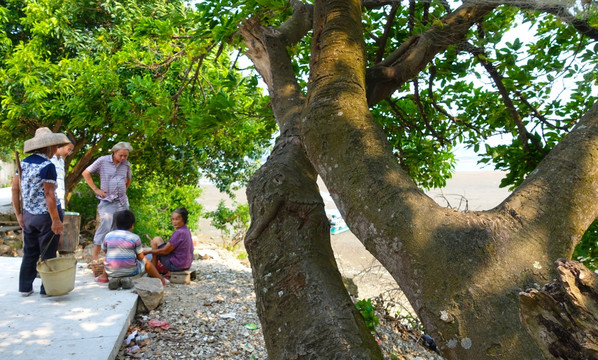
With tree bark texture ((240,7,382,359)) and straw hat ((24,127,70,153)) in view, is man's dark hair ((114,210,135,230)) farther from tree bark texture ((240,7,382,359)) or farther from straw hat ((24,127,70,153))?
tree bark texture ((240,7,382,359))

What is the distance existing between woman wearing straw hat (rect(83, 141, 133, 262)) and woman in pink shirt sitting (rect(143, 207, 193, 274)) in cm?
81

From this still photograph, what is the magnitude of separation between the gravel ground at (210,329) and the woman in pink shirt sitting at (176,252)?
296 mm

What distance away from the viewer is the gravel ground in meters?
4.06

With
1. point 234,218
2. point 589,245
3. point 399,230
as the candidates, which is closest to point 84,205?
point 234,218

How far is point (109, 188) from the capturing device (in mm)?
6410

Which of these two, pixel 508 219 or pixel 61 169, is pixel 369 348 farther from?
pixel 61 169

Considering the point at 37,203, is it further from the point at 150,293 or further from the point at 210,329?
the point at 210,329

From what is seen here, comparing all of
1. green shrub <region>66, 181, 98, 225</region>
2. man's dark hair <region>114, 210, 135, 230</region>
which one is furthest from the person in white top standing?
green shrub <region>66, 181, 98, 225</region>

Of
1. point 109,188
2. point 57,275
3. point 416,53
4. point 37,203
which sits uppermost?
point 416,53

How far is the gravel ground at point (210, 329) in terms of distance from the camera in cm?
406

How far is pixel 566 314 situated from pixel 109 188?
615 centimetres

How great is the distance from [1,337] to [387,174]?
11.3 feet

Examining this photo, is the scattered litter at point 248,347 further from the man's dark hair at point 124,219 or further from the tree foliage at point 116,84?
the tree foliage at point 116,84

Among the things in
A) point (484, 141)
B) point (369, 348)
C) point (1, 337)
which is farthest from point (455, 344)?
point (484, 141)
